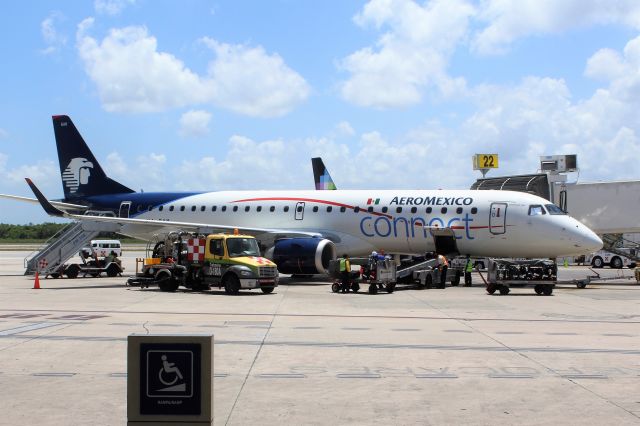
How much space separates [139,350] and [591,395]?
5763mm

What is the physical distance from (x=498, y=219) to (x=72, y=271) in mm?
19074

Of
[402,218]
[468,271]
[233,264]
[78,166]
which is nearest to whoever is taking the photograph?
[233,264]

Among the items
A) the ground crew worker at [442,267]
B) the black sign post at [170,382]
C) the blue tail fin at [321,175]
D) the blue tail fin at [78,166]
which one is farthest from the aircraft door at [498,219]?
the blue tail fin at [321,175]

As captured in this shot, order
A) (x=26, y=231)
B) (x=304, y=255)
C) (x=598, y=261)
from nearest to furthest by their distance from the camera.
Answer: (x=304, y=255) → (x=598, y=261) → (x=26, y=231)

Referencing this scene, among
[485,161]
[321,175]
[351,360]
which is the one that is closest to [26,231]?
[321,175]

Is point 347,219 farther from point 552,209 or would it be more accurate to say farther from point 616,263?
point 616,263

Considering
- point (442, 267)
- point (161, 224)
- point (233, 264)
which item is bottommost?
point (442, 267)

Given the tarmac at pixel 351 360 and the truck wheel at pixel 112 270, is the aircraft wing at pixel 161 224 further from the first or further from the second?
the tarmac at pixel 351 360

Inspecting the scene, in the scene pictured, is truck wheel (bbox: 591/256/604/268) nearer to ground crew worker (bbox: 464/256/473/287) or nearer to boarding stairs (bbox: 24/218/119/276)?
ground crew worker (bbox: 464/256/473/287)

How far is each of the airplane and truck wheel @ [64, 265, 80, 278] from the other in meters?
Answer: 2.76

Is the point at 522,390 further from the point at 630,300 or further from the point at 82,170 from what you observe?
the point at 82,170

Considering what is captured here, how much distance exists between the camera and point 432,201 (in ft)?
103

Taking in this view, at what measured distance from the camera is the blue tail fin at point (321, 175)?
67250 millimetres

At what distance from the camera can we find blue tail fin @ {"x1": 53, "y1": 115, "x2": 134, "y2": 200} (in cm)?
3925
